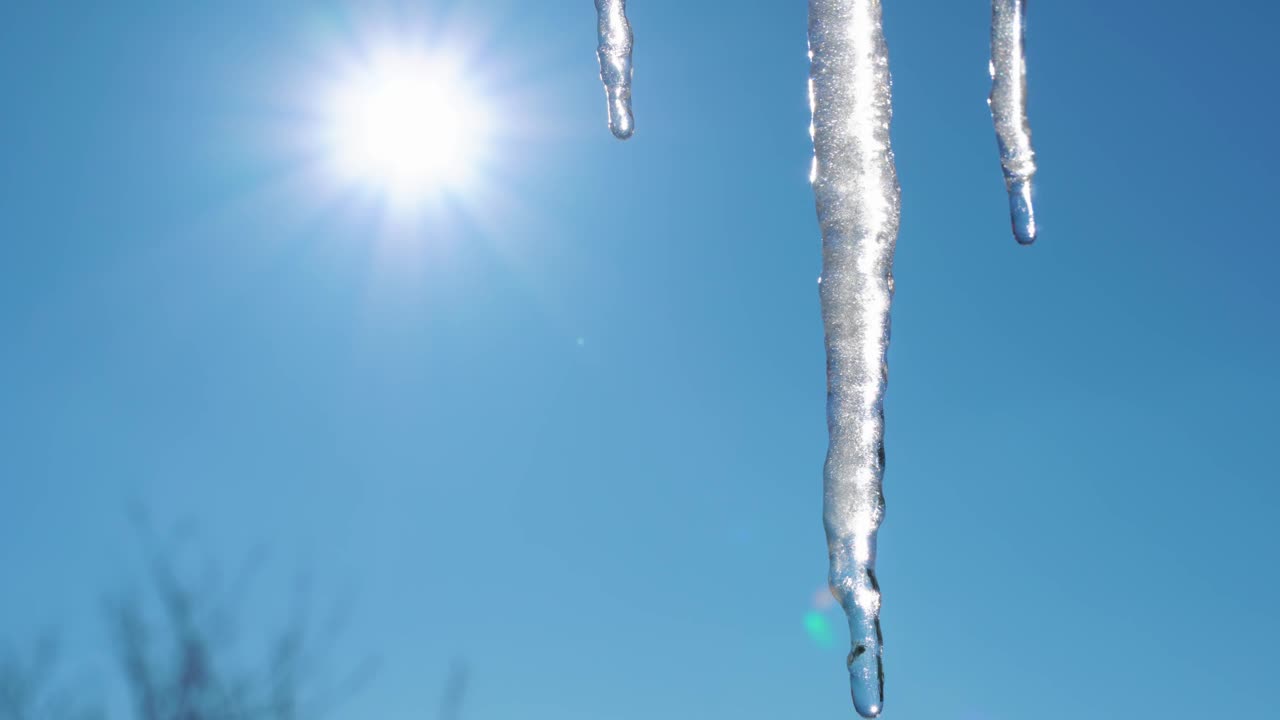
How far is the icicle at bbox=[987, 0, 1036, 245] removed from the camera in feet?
5.49

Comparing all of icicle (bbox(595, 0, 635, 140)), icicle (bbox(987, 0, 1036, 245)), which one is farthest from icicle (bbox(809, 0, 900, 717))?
icicle (bbox(595, 0, 635, 140))

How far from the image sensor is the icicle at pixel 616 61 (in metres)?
1.90

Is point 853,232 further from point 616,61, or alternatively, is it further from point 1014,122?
point 616,61

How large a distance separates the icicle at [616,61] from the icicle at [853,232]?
393mm

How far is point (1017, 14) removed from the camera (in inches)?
65.2

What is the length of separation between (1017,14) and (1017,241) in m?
0.40

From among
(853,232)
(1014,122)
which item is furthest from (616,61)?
(1014,122)

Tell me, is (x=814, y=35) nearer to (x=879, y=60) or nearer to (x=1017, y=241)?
(x=879, y=60)

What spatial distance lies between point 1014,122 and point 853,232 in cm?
36

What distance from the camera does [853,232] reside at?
1.70 metres

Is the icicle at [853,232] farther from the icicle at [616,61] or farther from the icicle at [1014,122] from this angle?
the icicle at [616,61]

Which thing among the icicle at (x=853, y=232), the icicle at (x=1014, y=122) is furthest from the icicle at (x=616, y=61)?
the icicle at (x=1014, y=122)

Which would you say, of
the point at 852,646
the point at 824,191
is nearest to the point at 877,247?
the point at 824,191

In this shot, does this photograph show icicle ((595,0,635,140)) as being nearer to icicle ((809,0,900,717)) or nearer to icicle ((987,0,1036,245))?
icicle ((809,0,900,717))
